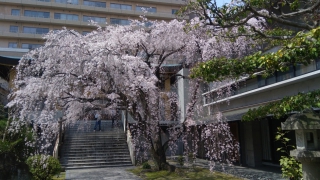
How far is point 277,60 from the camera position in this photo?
5039 mm

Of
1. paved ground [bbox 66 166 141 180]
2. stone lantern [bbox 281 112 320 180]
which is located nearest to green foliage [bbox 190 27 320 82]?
stone lantern [bbox 281 112 320 180]

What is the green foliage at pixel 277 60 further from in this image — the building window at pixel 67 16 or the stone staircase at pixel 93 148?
the building window at pixel 67 16

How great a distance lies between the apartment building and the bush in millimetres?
35067

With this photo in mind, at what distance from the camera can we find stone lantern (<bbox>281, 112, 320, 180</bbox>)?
18.0ft

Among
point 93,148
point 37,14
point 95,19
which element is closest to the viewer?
point 93,148

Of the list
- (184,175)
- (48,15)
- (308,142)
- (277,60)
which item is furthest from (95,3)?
(308,142)

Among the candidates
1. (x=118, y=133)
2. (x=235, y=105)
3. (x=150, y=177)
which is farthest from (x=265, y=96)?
(x=118, y=133)

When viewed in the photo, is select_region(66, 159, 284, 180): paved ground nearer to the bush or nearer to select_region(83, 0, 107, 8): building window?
the bush

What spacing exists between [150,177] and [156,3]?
4215 cm

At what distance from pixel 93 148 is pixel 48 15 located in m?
33.8

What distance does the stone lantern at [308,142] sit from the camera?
547 centimetres

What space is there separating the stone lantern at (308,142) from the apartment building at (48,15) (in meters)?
41.9

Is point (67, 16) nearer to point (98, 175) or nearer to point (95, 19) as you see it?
point (95, 19)

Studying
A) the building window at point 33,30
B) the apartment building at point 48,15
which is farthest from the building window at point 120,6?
the building window at point 33,30
